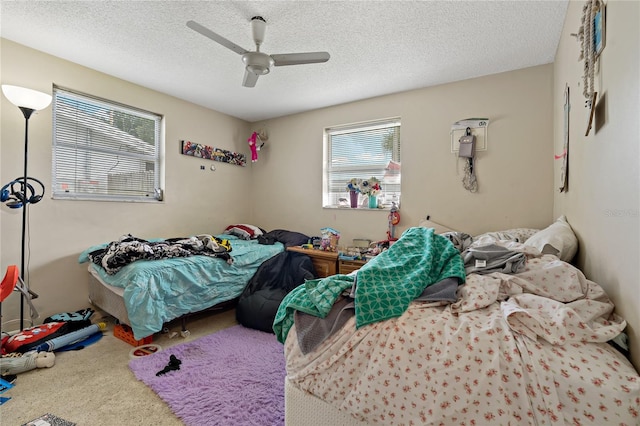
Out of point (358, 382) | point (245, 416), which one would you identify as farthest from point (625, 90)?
point (245, 416)

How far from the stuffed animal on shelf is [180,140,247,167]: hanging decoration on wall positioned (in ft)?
8.00

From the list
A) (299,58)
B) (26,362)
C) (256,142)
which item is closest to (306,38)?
(299,58)

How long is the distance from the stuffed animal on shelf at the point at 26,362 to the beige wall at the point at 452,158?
2.79 meters

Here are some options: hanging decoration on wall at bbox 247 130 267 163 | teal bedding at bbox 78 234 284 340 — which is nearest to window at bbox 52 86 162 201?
teal bedding at bbox 78 234 284 340

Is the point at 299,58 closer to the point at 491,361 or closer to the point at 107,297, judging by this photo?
the point at 491,361

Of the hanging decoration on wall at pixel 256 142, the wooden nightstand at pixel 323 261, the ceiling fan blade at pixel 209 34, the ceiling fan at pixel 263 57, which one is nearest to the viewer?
the ceiling fan blade at pixel 209 34

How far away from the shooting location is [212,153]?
4066 millimetres

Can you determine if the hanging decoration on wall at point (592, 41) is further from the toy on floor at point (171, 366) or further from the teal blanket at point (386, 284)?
the toy on floor at point (171, 366)

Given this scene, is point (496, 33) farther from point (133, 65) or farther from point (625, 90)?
point (133, 65)

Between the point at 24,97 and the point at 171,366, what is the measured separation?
226 cm

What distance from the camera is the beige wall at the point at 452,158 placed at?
8.99 ft

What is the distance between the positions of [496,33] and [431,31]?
0.51m

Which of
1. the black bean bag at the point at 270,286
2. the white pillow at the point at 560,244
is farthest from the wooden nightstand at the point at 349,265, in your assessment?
the white pillow at the point at 560,244

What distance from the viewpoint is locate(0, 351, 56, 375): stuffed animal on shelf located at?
A: 1896 mm
